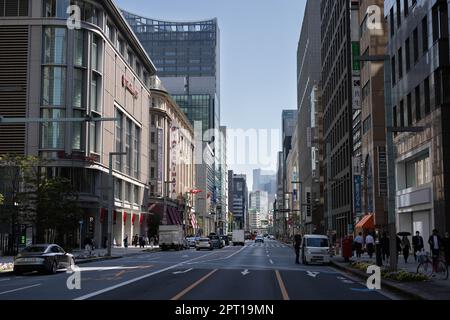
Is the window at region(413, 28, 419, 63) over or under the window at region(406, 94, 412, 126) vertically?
over

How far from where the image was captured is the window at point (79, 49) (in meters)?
67.8

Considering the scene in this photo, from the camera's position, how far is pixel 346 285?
22031 millimetres


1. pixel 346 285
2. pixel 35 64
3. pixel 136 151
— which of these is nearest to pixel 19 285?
pixel 346 285

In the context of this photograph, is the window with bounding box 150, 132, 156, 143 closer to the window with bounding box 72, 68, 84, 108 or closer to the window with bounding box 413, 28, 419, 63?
the window with bounding box 72, 68, 84, 108

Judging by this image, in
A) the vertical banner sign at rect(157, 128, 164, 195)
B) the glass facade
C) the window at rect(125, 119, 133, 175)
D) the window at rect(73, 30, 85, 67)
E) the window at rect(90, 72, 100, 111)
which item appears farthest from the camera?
the glass facade

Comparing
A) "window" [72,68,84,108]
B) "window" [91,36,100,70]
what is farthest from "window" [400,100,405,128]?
"window" [91,36,100,70]

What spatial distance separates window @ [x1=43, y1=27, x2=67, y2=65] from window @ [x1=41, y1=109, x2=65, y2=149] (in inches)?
216

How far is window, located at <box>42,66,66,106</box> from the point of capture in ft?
217

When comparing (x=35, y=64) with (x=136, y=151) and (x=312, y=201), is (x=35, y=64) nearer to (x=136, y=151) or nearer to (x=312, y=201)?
(x=136, y=151)

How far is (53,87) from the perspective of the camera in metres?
66.4

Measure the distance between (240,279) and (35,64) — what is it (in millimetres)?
49198

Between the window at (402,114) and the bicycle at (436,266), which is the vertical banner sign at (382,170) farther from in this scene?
the bicycle at (436,266)

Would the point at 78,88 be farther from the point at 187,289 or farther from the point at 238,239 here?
the point at 187,289
